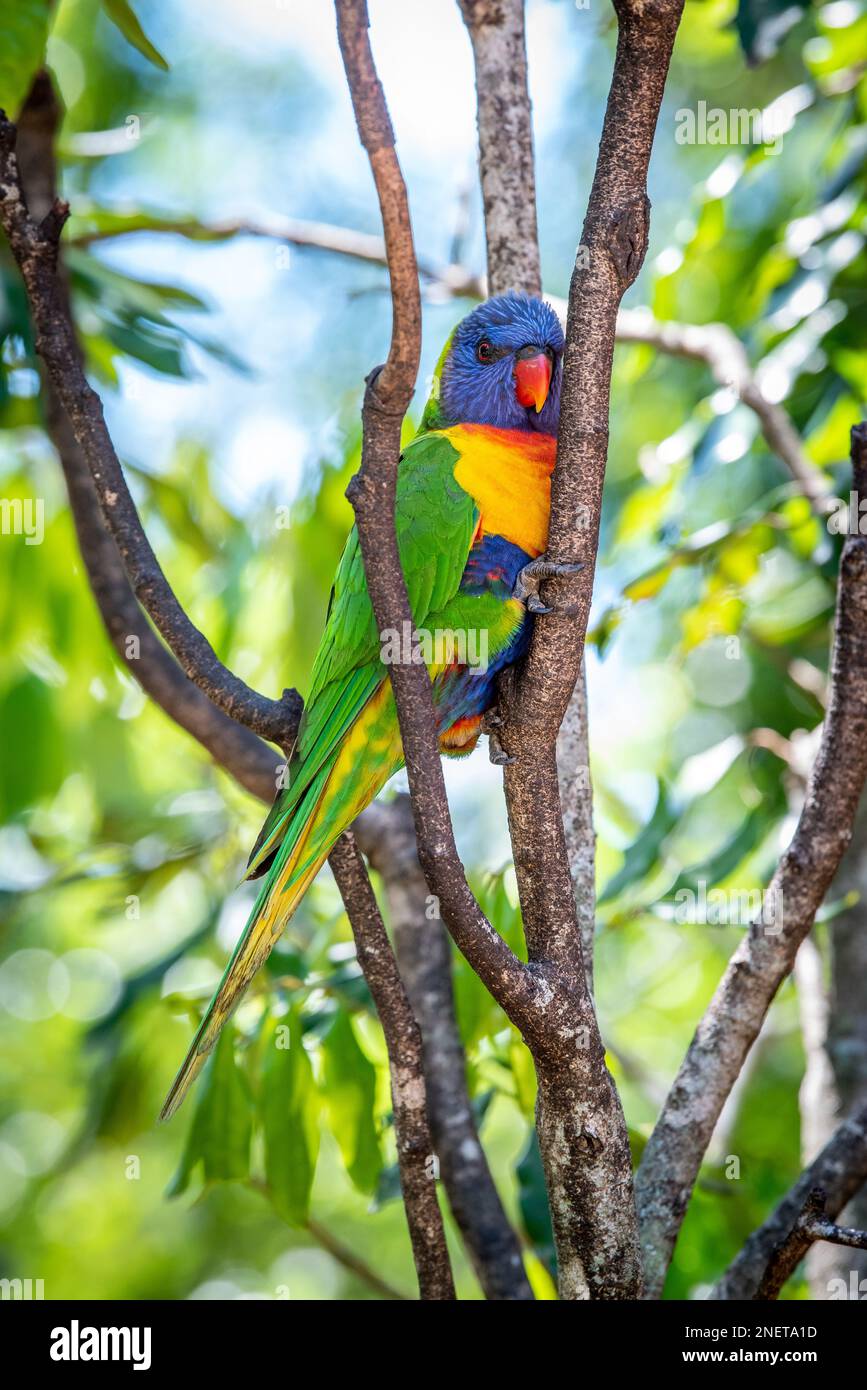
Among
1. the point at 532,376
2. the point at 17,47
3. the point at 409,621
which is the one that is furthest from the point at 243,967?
the point at 17,47

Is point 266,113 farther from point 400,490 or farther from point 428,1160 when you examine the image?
point 428,1160

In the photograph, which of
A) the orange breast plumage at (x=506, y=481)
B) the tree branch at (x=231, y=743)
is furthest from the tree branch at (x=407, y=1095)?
the orange breast plumage at (x=506, y=481)

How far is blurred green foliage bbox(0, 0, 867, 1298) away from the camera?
111 inches

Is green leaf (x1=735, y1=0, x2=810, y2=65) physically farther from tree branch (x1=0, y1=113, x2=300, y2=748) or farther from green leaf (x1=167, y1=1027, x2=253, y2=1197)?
green leaf (x1=167, y1=1027, x2=253, y2=1197)

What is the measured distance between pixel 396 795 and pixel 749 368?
1617 mm

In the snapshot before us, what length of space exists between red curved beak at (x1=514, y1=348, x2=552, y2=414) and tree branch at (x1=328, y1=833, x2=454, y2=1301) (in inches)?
50.2

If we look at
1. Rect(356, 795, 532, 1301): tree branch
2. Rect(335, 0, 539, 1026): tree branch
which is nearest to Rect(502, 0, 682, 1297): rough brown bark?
Rect(335, 0, 539, 1026): tree branch

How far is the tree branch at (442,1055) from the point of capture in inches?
109

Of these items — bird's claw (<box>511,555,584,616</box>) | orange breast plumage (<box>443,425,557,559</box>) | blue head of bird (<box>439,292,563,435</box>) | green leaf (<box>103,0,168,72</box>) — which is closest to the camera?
bird's claw (<box>511,555,584,616</box>)

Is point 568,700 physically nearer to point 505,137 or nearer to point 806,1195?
point 806,1195

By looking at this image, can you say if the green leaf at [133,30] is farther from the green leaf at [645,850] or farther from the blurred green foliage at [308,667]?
the green leaf at [645,850]

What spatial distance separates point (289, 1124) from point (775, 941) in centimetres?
106

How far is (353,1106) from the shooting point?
255 cm
